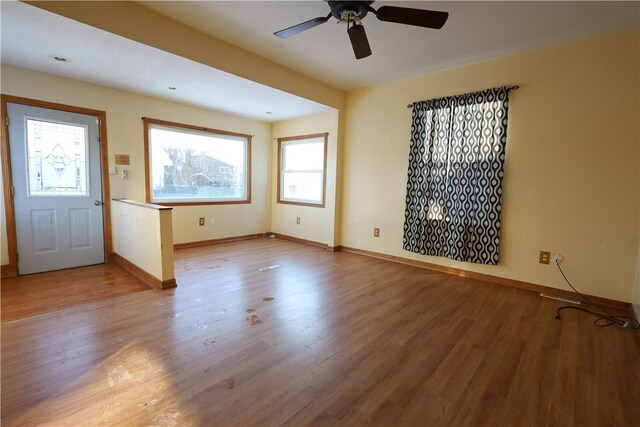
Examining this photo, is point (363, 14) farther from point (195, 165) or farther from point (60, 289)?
point (60, 289)

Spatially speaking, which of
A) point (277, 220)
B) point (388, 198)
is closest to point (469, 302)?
point (388, 198)

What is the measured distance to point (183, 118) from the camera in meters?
4.78

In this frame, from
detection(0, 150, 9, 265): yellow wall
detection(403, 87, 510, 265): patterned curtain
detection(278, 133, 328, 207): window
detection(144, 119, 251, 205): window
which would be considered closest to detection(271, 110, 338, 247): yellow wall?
detection(278, 133, 328, 207): window

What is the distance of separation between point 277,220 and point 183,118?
2.51 m

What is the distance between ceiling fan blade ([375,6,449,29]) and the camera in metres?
2.06

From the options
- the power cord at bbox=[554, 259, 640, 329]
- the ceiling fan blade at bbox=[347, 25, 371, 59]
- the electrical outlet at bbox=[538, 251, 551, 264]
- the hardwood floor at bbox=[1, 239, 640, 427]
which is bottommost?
the hardwood floor at bbox=[1, 239, 640, 427]

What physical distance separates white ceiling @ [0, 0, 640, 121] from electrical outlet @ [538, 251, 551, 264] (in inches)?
85.8

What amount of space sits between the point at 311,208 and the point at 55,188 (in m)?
3.55

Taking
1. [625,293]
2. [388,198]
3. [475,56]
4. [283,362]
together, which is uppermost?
[475,56]

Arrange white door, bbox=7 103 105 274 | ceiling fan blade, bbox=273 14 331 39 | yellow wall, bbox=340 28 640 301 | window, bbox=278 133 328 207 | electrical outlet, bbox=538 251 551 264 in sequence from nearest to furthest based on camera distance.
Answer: ceiling fan blade, bbox=273 14 331 39 < yellow wall, bbox=340 28 640 301 < electrical outlet, bbox=538 251 551 264 < white door, bbox=7 103 105 274 < window, bbox=278 133 328 207

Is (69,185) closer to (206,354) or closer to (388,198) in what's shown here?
(206,354)

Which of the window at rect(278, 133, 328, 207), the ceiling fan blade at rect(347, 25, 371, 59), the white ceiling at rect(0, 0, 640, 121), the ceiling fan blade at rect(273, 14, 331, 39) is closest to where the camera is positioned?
the ceiling fan blade at rect(273, 14, 331, 39)

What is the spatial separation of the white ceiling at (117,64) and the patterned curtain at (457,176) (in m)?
1.77

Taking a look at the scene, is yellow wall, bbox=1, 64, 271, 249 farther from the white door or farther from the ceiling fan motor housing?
the ceiling fan motor housing
